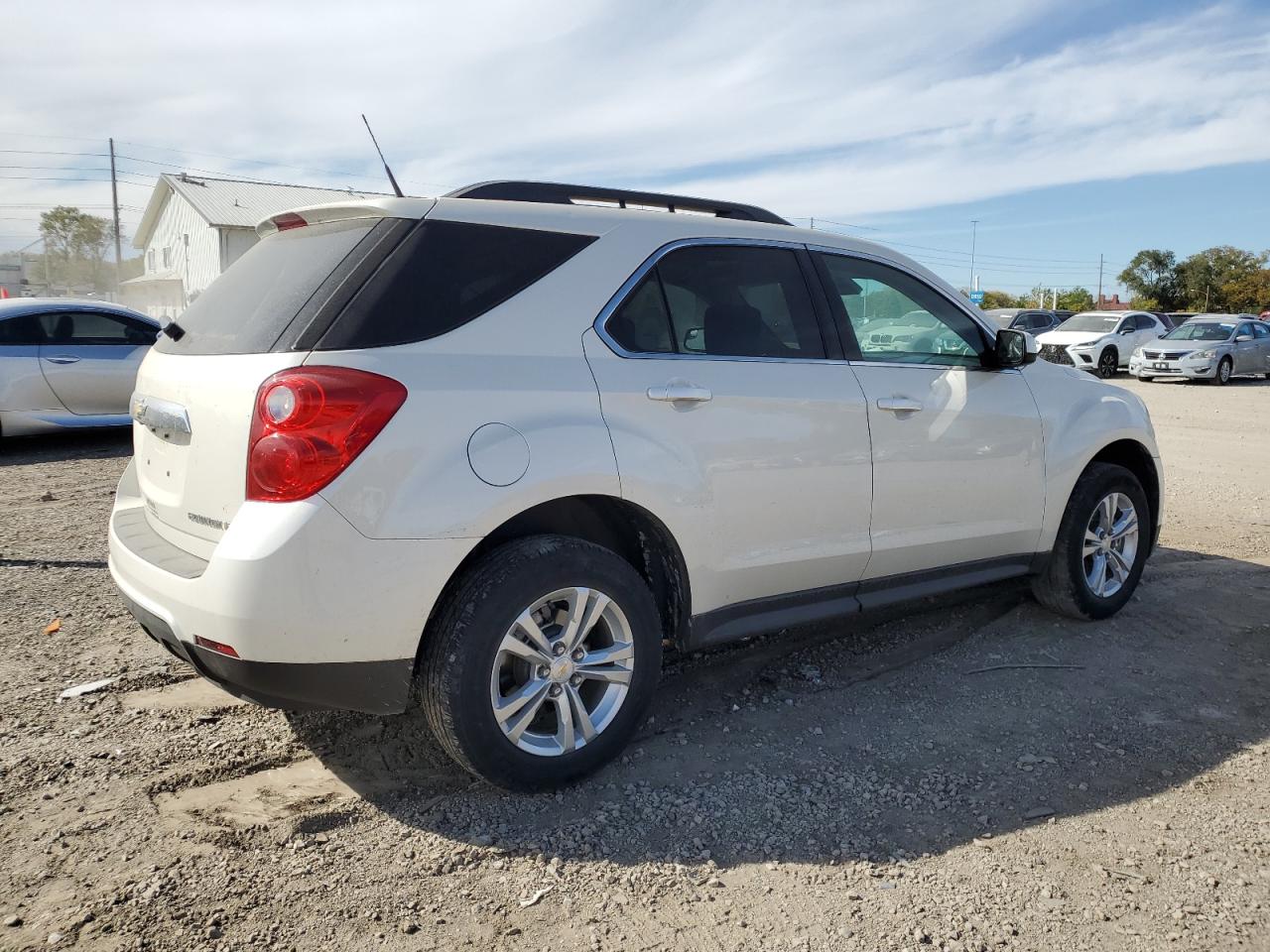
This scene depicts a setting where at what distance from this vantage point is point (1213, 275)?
5959 cm

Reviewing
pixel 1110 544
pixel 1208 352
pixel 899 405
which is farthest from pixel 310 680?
pixel 1208 352

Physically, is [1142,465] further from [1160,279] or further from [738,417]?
[1160,279]

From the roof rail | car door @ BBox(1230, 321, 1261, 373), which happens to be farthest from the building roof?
the roof rail

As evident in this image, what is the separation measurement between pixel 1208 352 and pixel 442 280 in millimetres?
23999

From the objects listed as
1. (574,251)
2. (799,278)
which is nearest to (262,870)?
(574,251)

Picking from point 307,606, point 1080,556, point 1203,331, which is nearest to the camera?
point 307,606

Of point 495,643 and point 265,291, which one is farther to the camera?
point 265,291

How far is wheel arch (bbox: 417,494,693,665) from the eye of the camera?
3.35m

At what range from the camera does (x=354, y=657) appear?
287cm

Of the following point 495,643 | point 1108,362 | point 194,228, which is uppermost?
point 194,228

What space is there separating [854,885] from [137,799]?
A: 2.23m

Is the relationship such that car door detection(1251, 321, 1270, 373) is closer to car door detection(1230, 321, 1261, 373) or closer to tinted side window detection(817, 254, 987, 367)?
car door detection(1230, 321, 1261, 373)

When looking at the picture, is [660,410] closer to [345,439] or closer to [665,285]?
[665,285]

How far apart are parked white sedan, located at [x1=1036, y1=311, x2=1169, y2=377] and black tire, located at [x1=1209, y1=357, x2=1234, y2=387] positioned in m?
2.42
